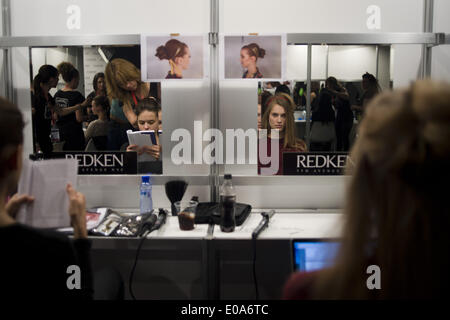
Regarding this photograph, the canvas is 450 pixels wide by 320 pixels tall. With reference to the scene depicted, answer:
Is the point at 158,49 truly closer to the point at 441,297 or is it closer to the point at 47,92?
the point at 47,92

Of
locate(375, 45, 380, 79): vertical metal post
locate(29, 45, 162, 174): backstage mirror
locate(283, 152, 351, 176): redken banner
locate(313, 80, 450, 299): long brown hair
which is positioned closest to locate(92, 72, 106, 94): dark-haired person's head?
locate(29, 45, 162, 174): backstage mirror

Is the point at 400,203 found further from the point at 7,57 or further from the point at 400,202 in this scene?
the point at 7,57

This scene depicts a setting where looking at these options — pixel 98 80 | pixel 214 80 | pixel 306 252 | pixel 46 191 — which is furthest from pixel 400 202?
pixel 98 80

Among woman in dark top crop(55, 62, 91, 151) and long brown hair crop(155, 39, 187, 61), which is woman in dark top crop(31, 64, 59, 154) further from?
long brown hair crop(155, 39, 187, 61)

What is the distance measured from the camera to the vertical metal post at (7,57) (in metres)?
2.04

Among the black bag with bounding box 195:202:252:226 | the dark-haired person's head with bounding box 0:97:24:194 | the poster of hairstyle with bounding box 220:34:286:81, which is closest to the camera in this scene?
the dark-haired person's head with bounding box 0:97:24:194

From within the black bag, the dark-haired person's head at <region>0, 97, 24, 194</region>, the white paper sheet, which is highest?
the dark-haired person's head at <region>0, 97, 24, 194</region>

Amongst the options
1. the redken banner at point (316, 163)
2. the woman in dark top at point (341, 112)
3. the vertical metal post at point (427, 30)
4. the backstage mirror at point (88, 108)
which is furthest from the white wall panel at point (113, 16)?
the vertical metal post at point (427, 30)

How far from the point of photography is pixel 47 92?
2062 millimetres

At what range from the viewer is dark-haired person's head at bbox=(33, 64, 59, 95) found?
2.05 m

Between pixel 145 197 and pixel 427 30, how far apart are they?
190cm

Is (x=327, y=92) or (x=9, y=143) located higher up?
(x=327, y=92)

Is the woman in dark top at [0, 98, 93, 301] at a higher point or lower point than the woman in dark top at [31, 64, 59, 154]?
lower

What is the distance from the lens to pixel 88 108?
2051mm
